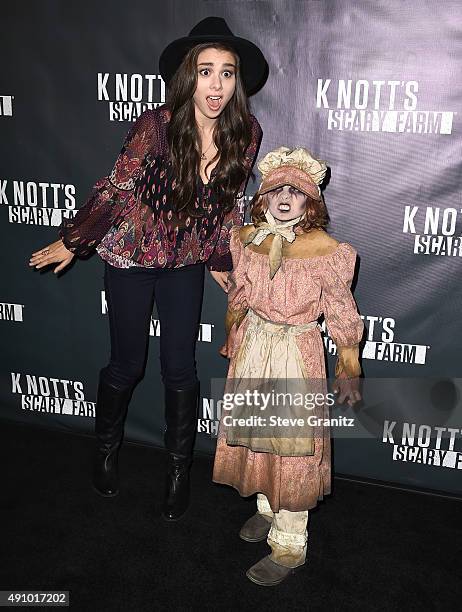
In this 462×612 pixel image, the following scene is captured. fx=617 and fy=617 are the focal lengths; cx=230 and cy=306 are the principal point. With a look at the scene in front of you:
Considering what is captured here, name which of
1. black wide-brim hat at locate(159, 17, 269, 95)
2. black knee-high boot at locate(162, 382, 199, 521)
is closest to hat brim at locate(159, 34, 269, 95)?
black wide-brim hat at locate(159, 17, 269, 95)

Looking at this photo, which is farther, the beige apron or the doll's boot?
the doll's boot

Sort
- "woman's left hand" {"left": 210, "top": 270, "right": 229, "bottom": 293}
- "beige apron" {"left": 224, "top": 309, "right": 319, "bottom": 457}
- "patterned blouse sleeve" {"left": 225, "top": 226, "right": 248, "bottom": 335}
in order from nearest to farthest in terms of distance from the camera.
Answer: "beige apron" {"left": 224, "top": 309, "right": 319, "bottom": 457}
"patterned blouse sleeve" {"left": 225, "top": 226, "right": 248, "bottom": 335}
"woman's left hand" {"left": 210, "top": 270, "right": 229, "bottom": 293}

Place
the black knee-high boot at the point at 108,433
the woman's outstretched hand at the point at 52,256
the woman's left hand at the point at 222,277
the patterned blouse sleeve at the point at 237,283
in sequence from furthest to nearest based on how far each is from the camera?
the black knee-high boot at the point at 108,433, the woman's left hand at the point at 222,277, the woman's outstretched hand at the point at 52,256, the patterned blouse sleeve at the point at 237,283

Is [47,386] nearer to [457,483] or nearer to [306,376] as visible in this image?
[306,376]

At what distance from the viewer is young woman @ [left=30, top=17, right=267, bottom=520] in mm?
2232

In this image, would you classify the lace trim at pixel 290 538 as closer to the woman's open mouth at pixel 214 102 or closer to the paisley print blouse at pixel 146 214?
the paisley print blouse at pixel 146 214

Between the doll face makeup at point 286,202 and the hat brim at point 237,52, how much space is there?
0.55 m

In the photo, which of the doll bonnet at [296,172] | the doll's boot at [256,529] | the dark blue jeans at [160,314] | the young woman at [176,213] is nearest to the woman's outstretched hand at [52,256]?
the young woman at [176,213]

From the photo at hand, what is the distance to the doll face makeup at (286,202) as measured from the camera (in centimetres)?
207

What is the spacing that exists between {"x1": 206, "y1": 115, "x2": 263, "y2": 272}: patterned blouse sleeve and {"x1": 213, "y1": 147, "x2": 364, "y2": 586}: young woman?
19cm

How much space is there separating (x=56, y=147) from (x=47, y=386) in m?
1.29

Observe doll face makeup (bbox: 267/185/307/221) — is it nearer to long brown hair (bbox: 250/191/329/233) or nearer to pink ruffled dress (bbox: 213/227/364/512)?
long brown hair (bbox: 250/191/329/233)

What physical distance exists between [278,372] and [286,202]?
58 cm

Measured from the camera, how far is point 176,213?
2359mm
